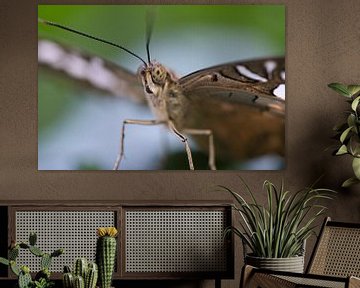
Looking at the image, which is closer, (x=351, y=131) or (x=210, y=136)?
(x=351, y=131)

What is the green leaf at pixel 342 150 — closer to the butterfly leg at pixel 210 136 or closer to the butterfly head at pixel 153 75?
the butterfly leg at pixel 210 136

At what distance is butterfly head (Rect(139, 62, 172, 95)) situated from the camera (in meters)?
5.92

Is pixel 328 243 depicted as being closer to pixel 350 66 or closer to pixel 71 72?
pixel 350 66

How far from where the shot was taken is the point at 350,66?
5902mm

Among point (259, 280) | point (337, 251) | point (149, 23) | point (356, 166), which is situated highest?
point (149, 23)

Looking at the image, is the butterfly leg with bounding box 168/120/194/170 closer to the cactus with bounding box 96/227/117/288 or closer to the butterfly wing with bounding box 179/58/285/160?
the butterfly wing with bounding box 179/58/285/160

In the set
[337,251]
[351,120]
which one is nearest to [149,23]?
[351,120]

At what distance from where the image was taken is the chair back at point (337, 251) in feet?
15.9

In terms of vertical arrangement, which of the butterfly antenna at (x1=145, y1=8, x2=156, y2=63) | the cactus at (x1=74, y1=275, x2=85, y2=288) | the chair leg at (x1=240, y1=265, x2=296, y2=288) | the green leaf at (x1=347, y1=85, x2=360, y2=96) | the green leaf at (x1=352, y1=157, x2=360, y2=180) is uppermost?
the butterfly antenna at (x1=145, y1=8, x2=156, y2=63)

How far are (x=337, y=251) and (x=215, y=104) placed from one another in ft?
4.93

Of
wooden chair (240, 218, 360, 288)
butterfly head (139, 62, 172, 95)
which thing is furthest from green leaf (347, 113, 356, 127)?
butterfly head (139, 62, 172, 95)

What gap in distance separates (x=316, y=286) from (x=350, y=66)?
89.6 inches

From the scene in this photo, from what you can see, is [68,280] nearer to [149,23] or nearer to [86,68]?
[86,68]

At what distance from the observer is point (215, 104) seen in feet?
19.5
